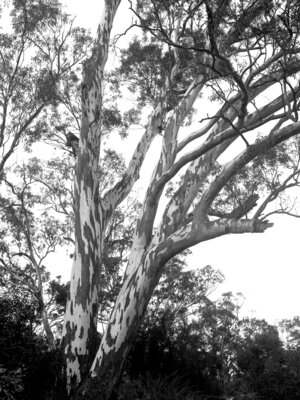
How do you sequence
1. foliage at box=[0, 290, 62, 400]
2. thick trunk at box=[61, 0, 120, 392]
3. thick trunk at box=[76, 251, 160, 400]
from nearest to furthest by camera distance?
foliage at box=[0, 290, 62, 400] < thick trunk at box=[76, 251, 160, 400] < thick trunk at box=[61, 0, 120, 392]

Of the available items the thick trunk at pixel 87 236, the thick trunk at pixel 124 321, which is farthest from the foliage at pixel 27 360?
the thick trunk at pixel 124 321

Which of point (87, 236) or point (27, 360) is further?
point (87, 236)

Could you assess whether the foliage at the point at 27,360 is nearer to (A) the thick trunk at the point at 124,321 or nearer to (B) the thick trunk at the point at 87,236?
(B) the thick trunk at the point at 87,236

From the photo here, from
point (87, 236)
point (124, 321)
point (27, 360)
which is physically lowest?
point (27, 360)

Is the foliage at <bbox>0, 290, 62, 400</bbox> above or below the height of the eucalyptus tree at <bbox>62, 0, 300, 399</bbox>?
below

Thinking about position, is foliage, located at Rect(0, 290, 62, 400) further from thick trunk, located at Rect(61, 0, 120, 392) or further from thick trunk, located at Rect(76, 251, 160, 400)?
thick trunk, located at Rect(76, 251, 160, 400)

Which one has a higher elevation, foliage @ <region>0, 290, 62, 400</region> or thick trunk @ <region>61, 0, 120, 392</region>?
thick trunk @ <region>61, 0, 120, 392</region>

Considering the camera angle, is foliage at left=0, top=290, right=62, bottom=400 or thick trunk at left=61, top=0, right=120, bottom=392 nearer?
foliage at left=0, top=290, right=62, bottom=400

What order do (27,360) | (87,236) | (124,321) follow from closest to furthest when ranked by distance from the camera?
(27,360), (124,321), (87,236)

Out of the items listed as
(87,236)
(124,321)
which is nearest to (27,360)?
(124,321)

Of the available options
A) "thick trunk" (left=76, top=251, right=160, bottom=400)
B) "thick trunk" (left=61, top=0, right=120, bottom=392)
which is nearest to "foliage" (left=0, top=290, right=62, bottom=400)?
"thick trunk" (left=61, top=0, right=120, bottom=392)

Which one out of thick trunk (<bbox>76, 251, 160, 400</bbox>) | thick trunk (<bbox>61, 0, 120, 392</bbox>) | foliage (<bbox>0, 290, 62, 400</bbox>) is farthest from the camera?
thick trunk (<bbox>61, 0, 120, 392</bbox>)

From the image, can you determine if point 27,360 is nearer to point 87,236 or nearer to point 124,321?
point 124,321

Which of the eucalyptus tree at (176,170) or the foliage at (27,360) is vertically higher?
the eucalyptus tree at (176,170)
